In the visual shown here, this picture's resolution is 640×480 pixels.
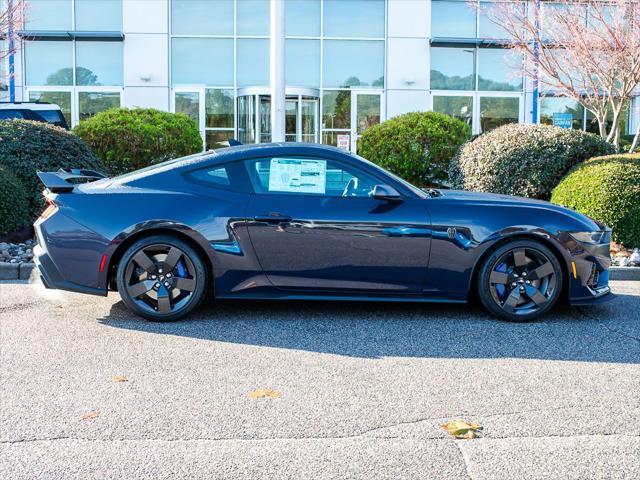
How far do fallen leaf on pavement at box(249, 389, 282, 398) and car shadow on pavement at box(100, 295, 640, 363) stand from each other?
965 mm

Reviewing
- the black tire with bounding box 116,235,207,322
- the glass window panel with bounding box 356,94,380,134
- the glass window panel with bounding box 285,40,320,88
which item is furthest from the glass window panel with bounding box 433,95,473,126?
the black tire with bounding box 116,235,207,322

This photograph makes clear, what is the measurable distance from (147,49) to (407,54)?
8152 millimetres

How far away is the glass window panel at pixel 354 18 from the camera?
83.1 feet

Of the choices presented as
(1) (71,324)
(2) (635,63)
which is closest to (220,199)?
(1) (71,324)

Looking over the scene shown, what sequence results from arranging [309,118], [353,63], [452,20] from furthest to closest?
[452,20] < [353,63] < [309,118]

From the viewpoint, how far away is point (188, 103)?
81.3ft

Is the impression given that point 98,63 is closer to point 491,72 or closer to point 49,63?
point 49,63

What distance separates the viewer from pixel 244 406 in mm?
4344

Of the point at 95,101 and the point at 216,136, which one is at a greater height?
the point at 95,101

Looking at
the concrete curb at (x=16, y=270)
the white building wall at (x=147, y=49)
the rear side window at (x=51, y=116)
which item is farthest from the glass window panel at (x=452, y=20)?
the concrete curb at (x=16, y=270)

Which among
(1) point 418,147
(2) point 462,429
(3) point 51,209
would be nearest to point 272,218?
(3) point 51,209

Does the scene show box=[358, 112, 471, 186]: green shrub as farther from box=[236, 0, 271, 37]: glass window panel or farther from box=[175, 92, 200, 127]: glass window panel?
box=[236, 0, 271, 37]: glass window panel

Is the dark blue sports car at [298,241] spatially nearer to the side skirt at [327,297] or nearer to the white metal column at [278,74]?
the side skirt at [327,297]

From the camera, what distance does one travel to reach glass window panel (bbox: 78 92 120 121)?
24927mm
